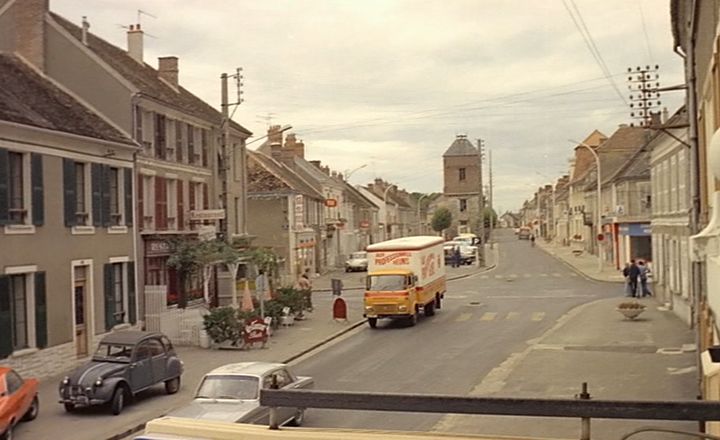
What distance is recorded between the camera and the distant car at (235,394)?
15781 millimetres

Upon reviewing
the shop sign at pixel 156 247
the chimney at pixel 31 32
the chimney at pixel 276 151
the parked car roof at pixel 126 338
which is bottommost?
the parked car roof at pixel 126 338

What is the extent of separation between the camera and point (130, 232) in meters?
30.6

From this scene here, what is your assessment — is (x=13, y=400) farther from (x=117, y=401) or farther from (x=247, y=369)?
(x=247, y=369)

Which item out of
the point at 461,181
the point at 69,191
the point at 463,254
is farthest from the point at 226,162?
the point at 461,181

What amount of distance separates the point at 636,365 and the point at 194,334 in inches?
555

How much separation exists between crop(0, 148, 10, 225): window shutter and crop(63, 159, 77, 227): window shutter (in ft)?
9.63

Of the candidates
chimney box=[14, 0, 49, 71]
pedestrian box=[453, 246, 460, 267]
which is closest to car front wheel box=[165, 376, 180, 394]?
chimney box=[14, 0, 49, 71]

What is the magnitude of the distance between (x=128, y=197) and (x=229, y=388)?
15074mm

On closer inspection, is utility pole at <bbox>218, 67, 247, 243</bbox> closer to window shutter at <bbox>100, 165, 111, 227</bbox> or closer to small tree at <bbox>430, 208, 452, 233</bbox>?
window shutter at <bbox>100, 165, 111, 227</bbox>

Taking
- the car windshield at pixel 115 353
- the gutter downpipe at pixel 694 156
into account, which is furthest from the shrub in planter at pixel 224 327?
the gutter downpipe at pixel 694 156

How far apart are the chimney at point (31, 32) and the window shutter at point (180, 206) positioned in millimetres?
7119

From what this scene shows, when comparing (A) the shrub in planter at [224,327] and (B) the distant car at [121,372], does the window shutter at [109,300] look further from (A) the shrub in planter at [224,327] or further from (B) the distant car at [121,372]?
(B) the distant car at [121,372]

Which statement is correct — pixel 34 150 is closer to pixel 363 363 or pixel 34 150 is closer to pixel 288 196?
pixel 363 363

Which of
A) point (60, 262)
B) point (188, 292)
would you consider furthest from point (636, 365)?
point (188, 292)
